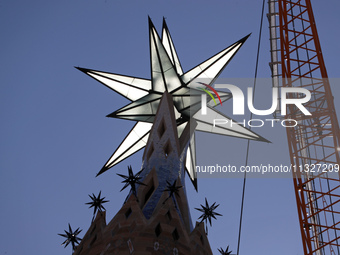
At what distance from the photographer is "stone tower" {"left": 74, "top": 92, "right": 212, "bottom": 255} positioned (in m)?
21.9

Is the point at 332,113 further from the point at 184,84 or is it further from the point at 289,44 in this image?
the point at 184,84

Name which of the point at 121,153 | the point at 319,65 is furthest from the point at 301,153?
the point at 121,153

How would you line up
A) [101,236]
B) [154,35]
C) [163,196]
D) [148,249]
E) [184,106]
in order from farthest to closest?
[184,106] < [154,35] < [163,196] < [101,236] < [148,249]

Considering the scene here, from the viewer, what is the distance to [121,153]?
32344 millimetres

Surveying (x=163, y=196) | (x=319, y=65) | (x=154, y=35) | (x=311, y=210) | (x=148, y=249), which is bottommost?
(x=148, y=249)

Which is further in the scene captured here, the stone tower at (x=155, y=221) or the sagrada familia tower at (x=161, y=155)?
the sagrada familia tower at (x=161, y=155)

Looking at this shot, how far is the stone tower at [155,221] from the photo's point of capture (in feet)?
71.8

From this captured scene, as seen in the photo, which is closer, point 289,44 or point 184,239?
point 184,239

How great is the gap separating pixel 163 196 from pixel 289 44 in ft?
59.8

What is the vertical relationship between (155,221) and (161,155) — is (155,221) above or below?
below

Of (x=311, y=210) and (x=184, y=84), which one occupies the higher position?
(x=184, y=84)

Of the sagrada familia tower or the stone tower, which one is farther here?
the sagrada familia tower

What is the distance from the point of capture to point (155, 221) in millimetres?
22688

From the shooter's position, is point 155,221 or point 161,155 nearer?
point 155,221
